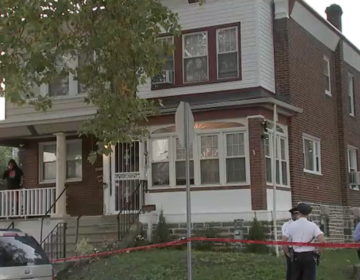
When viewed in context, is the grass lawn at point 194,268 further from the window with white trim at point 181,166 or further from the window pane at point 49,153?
the window pane at point 49,153

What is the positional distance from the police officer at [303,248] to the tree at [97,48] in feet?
13.8

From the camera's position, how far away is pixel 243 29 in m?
17.8

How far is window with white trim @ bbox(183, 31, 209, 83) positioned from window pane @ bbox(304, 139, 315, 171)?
445cm

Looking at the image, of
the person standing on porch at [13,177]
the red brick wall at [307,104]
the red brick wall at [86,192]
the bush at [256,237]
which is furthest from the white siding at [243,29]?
the person standing on porch at [13,177]

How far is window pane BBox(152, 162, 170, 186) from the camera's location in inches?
710

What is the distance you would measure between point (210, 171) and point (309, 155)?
14.6 feet

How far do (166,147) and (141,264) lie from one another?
5021 mm

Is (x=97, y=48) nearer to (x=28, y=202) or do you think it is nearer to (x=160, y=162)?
(x=160, y=162)

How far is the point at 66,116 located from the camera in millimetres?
19375

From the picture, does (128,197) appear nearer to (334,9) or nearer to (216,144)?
(216,144)

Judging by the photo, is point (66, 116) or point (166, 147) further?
point (66, 116)

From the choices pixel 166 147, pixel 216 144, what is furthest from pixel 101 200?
pixel 216 144

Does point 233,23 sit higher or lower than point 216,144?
higher

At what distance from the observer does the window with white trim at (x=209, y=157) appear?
679 inches
